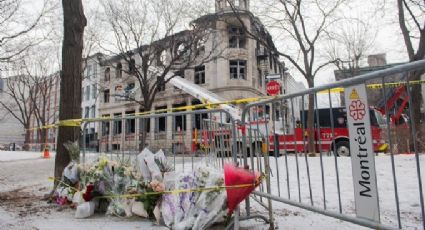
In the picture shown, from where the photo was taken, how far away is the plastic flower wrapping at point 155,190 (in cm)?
342

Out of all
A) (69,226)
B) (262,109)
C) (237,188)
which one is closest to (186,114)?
(262,109)

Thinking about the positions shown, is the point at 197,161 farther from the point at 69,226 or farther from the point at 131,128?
the point at 69,226

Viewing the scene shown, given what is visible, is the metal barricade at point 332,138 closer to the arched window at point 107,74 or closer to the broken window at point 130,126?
the broken window at point 130,126

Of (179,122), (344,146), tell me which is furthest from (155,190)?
(344,146)

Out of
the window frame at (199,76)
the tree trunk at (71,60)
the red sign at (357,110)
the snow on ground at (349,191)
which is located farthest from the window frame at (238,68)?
the red sign at (357,110)

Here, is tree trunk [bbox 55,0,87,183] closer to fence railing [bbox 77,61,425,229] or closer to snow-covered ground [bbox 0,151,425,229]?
fence railing [bbox 77,61,425,229]

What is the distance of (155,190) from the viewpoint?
156 inches

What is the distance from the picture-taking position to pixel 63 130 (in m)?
5.71

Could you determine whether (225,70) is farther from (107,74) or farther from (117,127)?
(117,127)

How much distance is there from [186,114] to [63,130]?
8.17ft

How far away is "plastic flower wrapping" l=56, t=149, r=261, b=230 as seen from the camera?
342 cm

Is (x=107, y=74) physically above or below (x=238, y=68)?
above

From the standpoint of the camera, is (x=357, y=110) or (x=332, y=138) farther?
(x=332, y=138)

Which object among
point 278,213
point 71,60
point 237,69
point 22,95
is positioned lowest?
point 278,213
